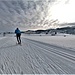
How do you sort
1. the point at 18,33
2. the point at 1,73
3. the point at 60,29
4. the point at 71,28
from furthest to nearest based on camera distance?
the point at 60,29 → the point at 71,28 → the point at 18,33 → the point at 1,73

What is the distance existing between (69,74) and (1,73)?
2363 mm

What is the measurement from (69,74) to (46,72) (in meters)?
0.78

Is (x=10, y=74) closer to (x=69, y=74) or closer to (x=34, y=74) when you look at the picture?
(x=34, y=74)

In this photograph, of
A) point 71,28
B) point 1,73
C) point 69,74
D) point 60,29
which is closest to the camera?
point 69,74

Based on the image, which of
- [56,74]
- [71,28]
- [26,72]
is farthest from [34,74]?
[71,28]

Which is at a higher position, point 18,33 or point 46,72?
point 18,33

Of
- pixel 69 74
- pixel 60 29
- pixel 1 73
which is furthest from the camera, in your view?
→ pixel 60 29

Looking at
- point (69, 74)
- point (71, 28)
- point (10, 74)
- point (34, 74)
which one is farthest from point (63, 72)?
point (71, 28)

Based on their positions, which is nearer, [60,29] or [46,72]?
[46,72]

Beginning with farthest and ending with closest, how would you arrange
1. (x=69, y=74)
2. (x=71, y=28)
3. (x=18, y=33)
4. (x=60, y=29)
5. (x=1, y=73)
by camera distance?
1. (x=60, y=29)
2. (x=71, y=28)
3. (x=18, y=33)
4. (x=1, y=73)
5. (x=69, y=74)

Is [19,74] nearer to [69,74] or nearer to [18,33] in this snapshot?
[69,74]

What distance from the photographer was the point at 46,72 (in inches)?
Result: 149

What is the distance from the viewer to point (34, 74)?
3631 mm

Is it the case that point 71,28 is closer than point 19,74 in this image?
No
